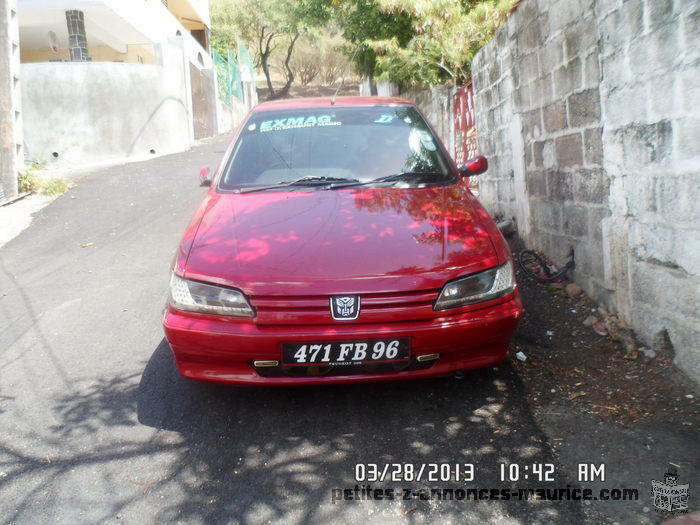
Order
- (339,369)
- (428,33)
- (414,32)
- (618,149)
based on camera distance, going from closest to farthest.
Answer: (339,369) < (618,149) < (428,33) < (414,32)

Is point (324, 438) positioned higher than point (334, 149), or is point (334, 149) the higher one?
point (334, 149)

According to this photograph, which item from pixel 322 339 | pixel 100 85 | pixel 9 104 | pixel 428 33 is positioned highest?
pixel 100 85

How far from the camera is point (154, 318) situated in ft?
15.4

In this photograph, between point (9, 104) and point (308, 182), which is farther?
point (9, 104)

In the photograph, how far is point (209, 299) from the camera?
9.81 feet

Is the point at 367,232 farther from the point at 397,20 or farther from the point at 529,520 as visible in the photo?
the point at 397,20

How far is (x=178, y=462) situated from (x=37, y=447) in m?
0.75

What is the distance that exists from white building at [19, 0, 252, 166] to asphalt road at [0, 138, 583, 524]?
11088 millimetres

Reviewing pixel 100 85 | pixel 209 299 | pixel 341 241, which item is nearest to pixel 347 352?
pixel 341 241

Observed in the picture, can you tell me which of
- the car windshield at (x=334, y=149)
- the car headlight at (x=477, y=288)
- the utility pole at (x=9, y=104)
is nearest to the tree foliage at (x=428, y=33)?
the car windshield at (x=334, y=149)

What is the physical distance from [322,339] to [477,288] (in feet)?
2.63
